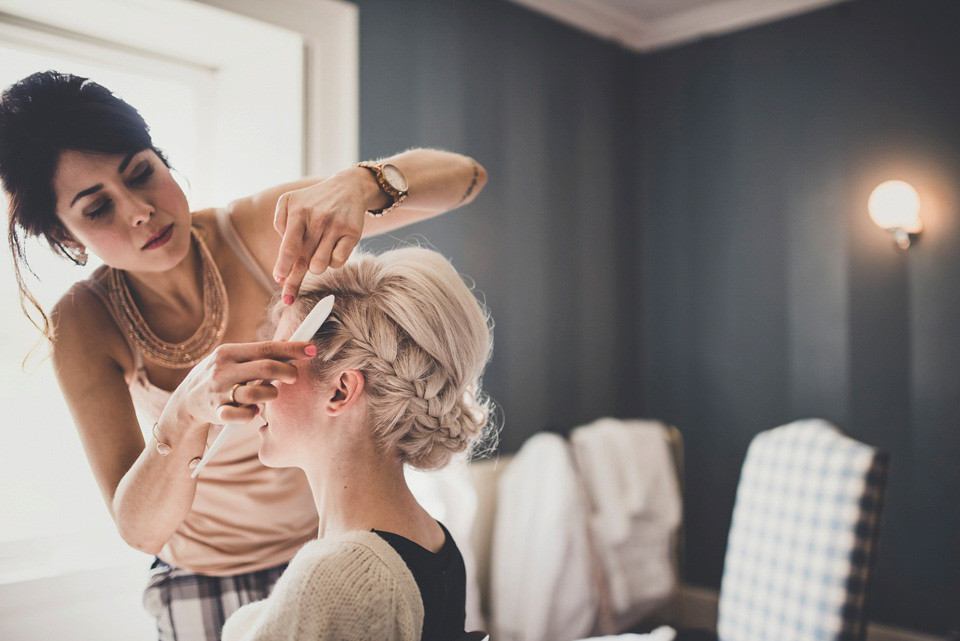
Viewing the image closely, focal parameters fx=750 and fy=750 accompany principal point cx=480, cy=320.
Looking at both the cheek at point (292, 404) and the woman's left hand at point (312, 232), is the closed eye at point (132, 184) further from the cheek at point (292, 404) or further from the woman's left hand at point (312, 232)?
the cheek at point (292, 404)

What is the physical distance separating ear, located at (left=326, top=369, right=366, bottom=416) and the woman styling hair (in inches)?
5.1

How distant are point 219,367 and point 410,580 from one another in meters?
0.37

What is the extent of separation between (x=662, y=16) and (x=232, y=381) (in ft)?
10.6

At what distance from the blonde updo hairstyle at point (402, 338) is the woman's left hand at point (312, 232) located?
11 cm

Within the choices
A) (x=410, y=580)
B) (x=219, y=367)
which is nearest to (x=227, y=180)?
(x=219, y=367)

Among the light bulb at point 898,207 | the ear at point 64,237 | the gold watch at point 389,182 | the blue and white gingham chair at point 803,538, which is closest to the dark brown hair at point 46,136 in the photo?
the ear at point 64,237

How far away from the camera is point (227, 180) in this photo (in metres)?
1.58

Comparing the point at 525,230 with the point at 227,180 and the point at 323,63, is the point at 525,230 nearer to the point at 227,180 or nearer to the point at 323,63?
the point at 323,63

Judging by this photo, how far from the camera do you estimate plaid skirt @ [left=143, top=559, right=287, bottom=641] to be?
1.28 meters

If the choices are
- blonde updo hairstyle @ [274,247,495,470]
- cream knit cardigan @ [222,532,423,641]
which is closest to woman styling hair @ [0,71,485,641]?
blonde updo hairstyle @ [274,247,495,470]

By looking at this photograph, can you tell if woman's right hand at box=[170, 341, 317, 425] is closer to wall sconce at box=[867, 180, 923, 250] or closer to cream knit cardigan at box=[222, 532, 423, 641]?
cream knit cardigan at box=[222, 532, 423, 641]

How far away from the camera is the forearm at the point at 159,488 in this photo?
1.00 meters

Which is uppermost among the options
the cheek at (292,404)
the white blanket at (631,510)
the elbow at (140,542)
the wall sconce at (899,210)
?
the wall sconce at (899,210)

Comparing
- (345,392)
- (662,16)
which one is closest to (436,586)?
(345,392)
